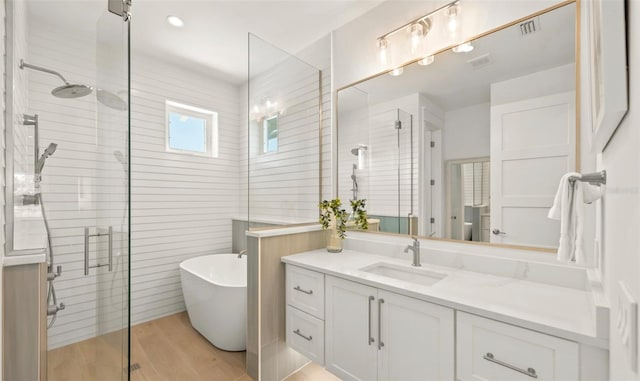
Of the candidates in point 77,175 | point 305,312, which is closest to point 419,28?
point 305,312

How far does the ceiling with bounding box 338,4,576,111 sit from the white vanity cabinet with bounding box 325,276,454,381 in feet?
3.96

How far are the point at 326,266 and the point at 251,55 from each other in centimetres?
164

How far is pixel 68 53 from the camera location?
2.01 m

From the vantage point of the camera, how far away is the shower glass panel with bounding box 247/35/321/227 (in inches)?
84.3

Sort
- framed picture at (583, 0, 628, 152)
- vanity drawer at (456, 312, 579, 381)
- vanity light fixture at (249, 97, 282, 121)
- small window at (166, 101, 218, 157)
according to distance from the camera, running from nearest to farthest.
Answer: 1. framed picture at (583, 0, 628, 152)
2. vanity drawer at (456, 312, 579, 381)
3. vanity light fixture at (249, 97, 282, 121)
4. small window at (166, 101, 218, 157)

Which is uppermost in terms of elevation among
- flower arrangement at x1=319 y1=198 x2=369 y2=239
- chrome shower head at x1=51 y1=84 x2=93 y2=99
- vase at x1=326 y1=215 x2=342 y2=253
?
chrome shower head at x1=51 y1=84 x2=93 y2=99

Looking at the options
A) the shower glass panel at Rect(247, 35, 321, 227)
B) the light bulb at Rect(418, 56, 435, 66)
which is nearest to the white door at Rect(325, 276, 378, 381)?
the shower glass panel at Rect(247, 35, 321, 227)

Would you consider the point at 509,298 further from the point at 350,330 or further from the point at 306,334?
the point at 306,334

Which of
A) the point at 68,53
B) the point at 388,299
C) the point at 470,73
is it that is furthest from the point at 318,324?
the point at 68,53

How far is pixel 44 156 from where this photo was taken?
70.1 inches

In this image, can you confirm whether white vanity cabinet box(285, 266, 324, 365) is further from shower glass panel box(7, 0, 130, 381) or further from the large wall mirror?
shower glass panel box(7, 0, 130, 381)

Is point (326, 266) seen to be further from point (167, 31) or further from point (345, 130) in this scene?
point (167, 31)

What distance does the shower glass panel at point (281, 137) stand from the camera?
2.14 meters

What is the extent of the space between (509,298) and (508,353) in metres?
0.24
